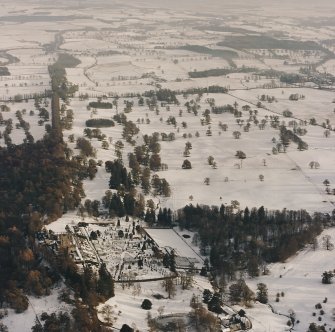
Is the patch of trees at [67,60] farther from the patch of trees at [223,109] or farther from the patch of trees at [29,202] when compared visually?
the patch of trees at [29,202]

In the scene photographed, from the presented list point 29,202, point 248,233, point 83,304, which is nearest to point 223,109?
point 248,233

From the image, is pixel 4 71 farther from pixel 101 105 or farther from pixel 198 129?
pixel 198 129

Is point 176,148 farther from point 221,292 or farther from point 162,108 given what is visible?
point 221,292

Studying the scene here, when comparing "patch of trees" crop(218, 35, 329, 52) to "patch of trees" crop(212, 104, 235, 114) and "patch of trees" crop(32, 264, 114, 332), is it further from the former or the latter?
"patch of trees" crop(32, 264, 114, 332)

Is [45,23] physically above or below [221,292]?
above

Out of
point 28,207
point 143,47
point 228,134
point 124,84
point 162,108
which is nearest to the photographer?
point 28,207

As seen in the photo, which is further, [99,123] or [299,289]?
[99,123]

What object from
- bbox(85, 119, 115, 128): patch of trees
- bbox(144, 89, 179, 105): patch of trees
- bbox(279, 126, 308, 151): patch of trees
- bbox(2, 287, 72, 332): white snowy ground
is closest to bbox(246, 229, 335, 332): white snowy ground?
bbox(2, 287, 72, 332): white snowy ground

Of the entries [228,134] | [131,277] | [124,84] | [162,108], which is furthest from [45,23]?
[131,277]

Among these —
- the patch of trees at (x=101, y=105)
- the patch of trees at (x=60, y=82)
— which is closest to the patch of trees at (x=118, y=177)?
the patch of trees at (x=101, y=105)
